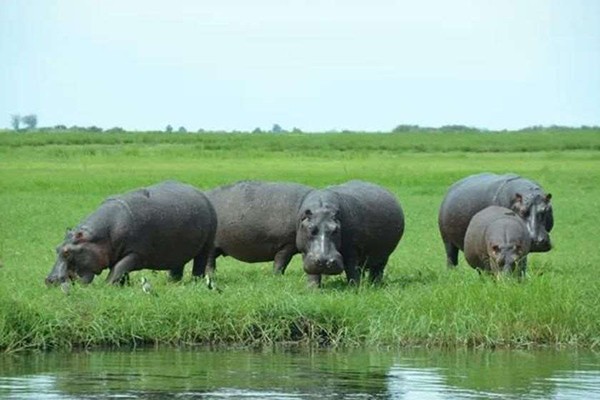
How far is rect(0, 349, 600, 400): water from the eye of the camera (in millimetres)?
11141

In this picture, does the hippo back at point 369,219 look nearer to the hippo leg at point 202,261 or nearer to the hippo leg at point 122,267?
the hippo leg at point 202,261

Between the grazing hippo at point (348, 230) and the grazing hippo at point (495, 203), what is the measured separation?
1.57 meters

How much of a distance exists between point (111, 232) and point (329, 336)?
342cm

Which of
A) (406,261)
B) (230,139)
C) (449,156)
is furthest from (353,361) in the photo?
(230,139)

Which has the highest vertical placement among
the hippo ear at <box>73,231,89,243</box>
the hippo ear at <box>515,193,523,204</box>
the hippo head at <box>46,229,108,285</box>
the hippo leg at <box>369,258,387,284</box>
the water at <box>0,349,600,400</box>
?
the hippo ear at <box>515,193,523,204</box>

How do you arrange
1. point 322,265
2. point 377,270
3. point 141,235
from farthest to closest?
point 377,270 → point 141,235 → point 322,265

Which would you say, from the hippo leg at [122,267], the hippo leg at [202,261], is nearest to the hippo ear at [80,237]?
the hippo leg at [122,267]

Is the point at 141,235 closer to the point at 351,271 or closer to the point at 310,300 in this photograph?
the point at 351,271

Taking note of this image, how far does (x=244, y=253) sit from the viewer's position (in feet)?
59.5

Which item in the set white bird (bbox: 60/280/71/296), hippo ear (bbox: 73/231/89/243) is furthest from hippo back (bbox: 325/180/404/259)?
white bird (bbox: 60/280/71/296)

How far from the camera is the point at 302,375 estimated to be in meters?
12.0

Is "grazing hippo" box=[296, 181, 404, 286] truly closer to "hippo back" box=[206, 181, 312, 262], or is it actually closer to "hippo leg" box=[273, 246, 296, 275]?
"hippo back" box=[206, 181, 312, 262]

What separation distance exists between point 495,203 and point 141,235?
15.1 feet

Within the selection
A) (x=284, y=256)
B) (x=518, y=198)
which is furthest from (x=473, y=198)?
(x=284, y=256)
